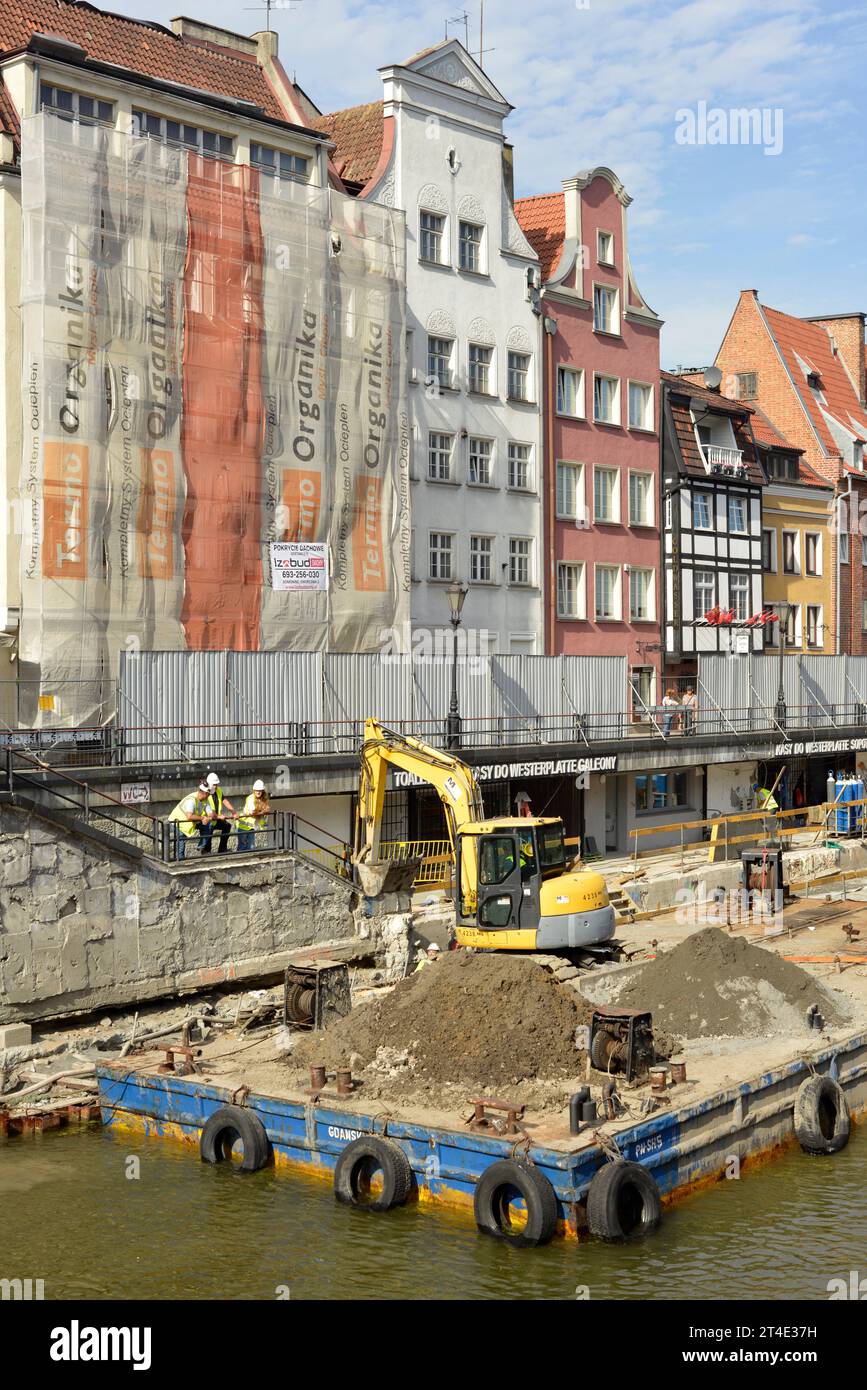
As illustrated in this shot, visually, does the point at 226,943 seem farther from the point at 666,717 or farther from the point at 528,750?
the point at 666,717

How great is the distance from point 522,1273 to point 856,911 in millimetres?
22429

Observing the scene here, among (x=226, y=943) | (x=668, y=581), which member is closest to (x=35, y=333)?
(x=226, y=943)

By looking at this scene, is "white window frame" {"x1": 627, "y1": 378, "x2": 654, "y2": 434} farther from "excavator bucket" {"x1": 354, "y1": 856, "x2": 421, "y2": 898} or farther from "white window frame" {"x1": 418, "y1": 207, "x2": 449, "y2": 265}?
"excavator bucket" {"x1": 354, "y1": 856, "x2": 421, "y2": 898}

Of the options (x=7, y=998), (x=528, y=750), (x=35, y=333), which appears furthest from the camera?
(x=528, y=750)

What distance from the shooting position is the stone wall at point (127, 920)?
2478 cm

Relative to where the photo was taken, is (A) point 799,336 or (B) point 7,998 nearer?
(B) point 7,998

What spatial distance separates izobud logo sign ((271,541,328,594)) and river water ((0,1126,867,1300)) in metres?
20.3

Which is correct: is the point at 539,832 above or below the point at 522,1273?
above

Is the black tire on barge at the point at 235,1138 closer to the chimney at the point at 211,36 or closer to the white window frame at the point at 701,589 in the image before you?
the chimney at the point at 211,36

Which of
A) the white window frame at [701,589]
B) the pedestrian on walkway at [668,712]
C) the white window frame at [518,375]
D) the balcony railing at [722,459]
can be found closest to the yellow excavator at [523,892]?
the pedestrian on walkway at [668,712]

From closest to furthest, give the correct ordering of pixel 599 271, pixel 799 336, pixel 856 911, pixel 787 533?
pixel 856 911
pixel 599 271
pixel 787 533
pixel 799 336

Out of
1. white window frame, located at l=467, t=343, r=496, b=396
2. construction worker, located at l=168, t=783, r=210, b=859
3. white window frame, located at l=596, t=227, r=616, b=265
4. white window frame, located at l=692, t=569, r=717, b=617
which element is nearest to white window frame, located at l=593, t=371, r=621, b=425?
white window frame, located at l=596, t=227, r=616, b=265

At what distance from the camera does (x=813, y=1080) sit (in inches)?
833

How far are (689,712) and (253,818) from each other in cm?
2164
